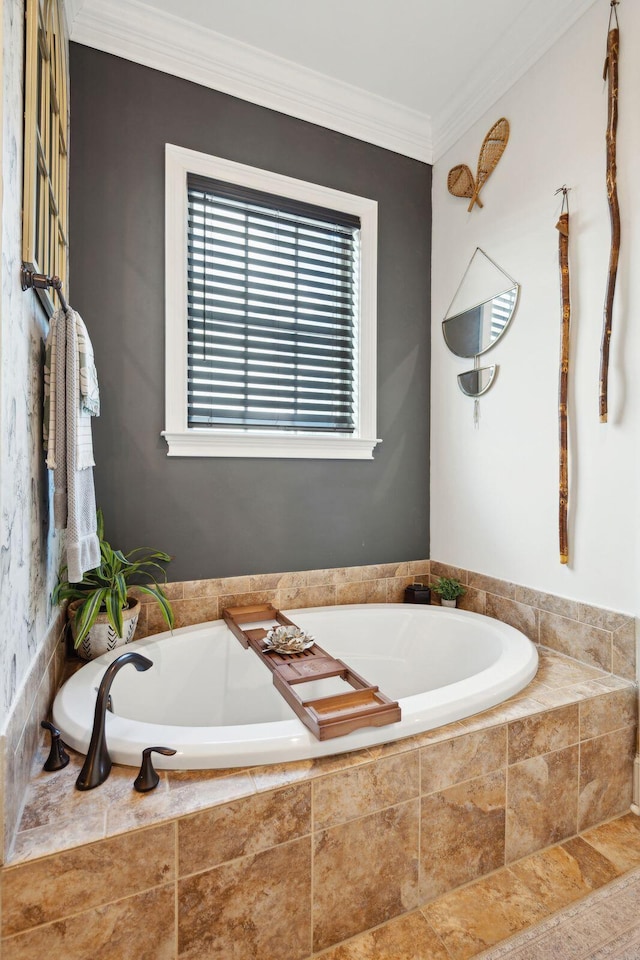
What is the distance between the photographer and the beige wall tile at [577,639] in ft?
5.85

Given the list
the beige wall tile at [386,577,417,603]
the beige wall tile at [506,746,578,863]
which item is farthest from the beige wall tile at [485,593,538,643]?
the beige wall tile at [506,746,578,863]

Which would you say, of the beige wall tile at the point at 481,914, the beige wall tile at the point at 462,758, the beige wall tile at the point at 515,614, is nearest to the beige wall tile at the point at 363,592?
the beige wall tile at the point at 515,614

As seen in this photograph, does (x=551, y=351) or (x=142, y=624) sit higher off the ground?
(x=551, y=351)

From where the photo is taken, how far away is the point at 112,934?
96 centimetres

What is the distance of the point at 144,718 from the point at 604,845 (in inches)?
59.6

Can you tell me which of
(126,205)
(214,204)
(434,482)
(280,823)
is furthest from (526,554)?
(126,205)

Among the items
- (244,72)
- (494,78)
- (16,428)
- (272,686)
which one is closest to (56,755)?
(16,428)

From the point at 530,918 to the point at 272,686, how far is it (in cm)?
104

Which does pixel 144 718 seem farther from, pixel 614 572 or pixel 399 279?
pixel 399 279

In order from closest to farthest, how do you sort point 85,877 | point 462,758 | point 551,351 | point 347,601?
1. point 85,877
2. point 462,758
3. point 551,351
4. point 347,601

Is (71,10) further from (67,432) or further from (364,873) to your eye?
(364,873)

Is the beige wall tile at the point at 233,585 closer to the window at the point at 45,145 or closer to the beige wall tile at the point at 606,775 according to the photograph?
the window at the point at 45,145

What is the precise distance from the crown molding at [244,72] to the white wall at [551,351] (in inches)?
14.1

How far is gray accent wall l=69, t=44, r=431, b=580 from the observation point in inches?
79.7
